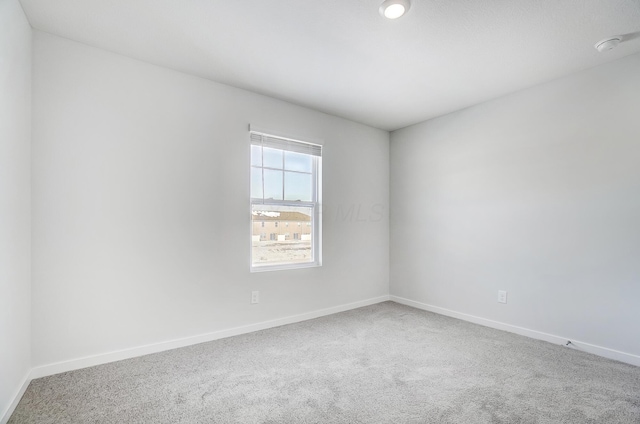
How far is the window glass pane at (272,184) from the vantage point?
3.19 m

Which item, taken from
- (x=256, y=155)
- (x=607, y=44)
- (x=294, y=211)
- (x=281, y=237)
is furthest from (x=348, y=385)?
(x=607, y=44)

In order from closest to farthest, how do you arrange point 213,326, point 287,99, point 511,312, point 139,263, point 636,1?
1. point 636,1
2. point 139,263
3. point 213,326
4. point 511,312
5. point 287,99

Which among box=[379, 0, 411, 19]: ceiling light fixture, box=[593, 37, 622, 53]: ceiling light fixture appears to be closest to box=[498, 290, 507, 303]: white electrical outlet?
box=[593, 37, 622, 53]: ceiling light fixture

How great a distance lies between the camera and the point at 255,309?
10.0 ft

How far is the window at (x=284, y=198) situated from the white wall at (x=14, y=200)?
1644mm

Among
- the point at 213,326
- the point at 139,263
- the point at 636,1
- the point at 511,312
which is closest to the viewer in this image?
the point at 636,1

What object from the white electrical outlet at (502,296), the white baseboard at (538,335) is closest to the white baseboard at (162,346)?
the white baseboard at (538,335)

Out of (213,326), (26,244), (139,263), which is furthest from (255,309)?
(26,244)

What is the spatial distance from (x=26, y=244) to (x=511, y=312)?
4027mm

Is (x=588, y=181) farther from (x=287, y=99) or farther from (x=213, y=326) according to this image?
(x=213, y=326)

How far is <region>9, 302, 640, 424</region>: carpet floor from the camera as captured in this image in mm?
1705

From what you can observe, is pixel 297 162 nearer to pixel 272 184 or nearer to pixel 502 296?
pixel 272 184

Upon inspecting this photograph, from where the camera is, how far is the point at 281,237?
334 centimetres

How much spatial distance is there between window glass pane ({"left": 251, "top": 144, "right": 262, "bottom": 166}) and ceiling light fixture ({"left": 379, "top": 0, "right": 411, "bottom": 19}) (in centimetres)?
172
